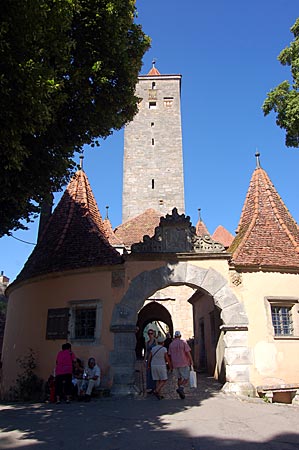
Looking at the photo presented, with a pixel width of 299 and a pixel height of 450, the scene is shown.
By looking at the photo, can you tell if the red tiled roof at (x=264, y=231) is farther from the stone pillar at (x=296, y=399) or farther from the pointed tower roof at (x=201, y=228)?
the pointed tower roof at (x=201, y=228)

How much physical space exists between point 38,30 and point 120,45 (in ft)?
8.04

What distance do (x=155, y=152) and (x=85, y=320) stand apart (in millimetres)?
22614

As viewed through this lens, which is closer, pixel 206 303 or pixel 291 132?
pixel 291 132

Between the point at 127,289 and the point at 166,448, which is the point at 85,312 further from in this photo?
the point at 166,448

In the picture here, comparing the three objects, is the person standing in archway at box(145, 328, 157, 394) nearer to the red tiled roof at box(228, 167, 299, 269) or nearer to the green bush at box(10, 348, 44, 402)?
the green bush at box(10, 348, 44, 402)

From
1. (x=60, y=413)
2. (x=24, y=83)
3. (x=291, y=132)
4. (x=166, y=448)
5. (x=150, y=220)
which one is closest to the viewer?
(x=166, y=448)

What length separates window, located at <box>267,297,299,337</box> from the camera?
10.3 metres

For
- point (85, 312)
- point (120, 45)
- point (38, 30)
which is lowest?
point (85, 312)

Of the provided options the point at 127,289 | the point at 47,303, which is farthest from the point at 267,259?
the point at 47,303

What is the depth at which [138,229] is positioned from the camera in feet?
70.1

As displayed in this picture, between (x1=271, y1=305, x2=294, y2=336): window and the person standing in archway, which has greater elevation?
(x1=271, y1=305, x2=294, y2=336): window

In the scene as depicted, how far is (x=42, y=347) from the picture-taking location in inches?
423

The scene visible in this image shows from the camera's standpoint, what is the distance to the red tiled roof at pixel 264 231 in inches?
421

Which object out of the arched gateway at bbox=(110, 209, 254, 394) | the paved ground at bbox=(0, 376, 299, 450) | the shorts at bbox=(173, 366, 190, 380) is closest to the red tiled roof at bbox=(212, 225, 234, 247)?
the arched gateway at bbox=(110, 209, 254, 394)
